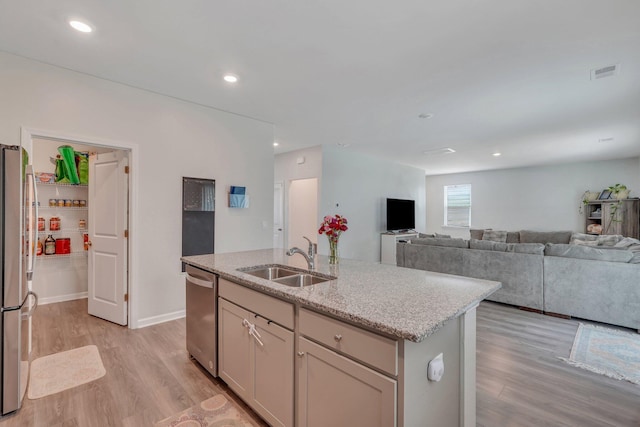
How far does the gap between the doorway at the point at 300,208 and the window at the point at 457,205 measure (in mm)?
5288

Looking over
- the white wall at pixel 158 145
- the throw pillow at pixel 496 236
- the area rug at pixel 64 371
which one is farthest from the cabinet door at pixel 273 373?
the throw pillow at pixel 496 236

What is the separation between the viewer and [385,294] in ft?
5.08

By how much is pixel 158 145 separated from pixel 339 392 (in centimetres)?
331

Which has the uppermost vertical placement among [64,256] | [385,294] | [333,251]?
[333,251]

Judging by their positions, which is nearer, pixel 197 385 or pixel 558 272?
pixel 197 385

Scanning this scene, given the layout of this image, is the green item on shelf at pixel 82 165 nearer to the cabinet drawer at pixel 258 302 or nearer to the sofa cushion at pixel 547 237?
the cabinet drawer at pixel 258 302

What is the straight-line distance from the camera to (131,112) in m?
3.27

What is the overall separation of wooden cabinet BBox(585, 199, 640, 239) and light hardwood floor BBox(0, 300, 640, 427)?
5.39m

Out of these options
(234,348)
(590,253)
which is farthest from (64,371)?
(590,253)

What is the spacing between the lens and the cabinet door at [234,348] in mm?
1911

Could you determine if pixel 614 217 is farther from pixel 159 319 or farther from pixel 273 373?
pixel 159 319

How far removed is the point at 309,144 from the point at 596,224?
733 cm

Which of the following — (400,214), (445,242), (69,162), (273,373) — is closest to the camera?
(273,373)

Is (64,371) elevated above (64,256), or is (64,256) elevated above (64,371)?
(64,256)
